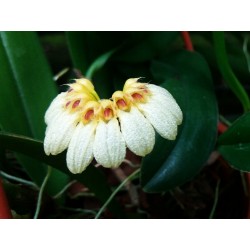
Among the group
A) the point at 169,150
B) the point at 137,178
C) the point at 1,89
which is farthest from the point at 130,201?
the point at 1,89

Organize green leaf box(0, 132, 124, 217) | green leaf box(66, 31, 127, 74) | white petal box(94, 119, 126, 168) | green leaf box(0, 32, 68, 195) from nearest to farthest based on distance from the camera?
white petal box(94, 119, 126, 168)
green leaf box(0, 132, 124, 217)
green leaf box(0, 32, 68, 195)
green leaf box(66, 31, 127, 74)

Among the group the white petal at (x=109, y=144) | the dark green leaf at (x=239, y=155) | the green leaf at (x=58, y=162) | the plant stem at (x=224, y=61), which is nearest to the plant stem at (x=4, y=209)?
the green leaf at (x=58, y=162)

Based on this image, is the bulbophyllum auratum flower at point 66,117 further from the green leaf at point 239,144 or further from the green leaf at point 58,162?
the green leaf at point 239,144

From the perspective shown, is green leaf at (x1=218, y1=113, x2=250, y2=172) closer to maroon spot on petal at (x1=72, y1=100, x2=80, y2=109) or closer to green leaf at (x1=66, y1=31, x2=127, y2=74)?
maroon spot on petal at (x1=72, y1=100, x2=80, y2=109)

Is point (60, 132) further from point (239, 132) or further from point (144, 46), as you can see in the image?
point (144, 46)

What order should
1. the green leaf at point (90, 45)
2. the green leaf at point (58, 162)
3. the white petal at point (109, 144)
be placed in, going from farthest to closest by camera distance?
the green leaf at point (90, 45)
the green leaf at point (58, 162)
the white petal at point (109, 144)

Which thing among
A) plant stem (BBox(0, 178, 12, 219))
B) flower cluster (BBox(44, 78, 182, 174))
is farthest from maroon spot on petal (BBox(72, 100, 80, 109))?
plant stem (BBox(0, 178, 12, 219))

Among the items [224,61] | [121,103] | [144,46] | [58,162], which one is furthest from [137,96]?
[144,46]

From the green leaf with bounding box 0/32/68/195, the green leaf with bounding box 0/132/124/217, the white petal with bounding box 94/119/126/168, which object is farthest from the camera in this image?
the green leaf with bounding box 0/32/68/195
